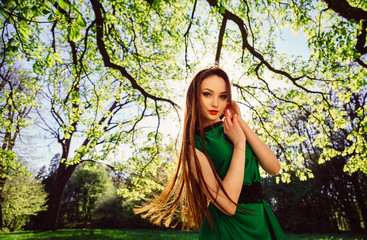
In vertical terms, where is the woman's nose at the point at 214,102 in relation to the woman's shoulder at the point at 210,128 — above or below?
above

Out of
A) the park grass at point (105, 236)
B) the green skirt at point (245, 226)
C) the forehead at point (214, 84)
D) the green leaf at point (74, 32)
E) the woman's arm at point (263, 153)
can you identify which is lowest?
the park grass at point (105, 236)

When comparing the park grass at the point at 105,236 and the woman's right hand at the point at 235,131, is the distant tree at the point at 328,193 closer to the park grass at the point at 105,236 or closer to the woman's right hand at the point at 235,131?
the park grass at the point at 105,236

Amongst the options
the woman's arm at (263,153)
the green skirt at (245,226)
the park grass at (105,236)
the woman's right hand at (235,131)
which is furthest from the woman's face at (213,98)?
the park grass at (105,236)

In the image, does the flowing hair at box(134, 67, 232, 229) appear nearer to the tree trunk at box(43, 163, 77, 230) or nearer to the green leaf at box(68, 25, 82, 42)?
the green leaf at box(68, 25, 82, 42)

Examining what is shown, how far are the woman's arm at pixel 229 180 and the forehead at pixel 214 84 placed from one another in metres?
0.57

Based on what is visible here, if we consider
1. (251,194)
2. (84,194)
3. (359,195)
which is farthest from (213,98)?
(84,194)

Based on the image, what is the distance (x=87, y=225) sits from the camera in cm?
3103

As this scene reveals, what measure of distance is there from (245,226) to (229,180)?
0.37 m

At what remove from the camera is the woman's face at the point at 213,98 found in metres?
1.91

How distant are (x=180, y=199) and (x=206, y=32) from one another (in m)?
8.22

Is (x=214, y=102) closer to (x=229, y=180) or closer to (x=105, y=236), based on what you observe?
(x=229, y=180)

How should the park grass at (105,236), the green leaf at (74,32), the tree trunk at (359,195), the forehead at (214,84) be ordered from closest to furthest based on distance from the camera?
the forehead at (214,84) → the green leaf at (74,32) → the park grass at (105,236) → the tree trunk at (359,195)

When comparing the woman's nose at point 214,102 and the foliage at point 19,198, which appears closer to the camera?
the woman's nose at point 214,102

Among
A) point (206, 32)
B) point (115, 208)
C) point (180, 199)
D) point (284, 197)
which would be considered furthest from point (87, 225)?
point (180, 199)
